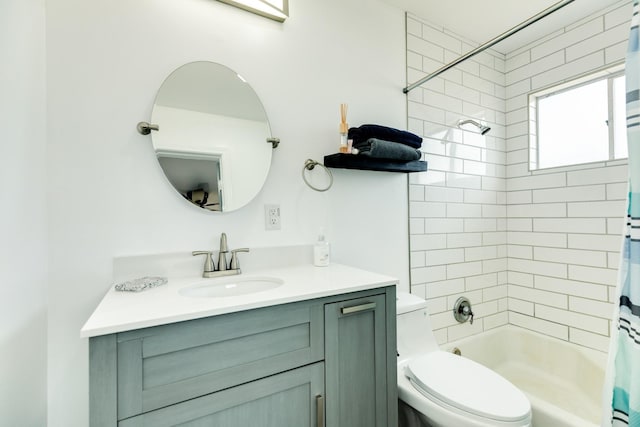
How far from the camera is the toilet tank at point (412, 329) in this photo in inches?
58.4

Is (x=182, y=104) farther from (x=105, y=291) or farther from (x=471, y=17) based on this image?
(x=471, y=17)

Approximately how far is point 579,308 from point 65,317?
280 centimetres

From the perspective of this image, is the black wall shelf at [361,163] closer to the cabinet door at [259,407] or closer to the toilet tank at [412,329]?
the toilet tank at [412,329]

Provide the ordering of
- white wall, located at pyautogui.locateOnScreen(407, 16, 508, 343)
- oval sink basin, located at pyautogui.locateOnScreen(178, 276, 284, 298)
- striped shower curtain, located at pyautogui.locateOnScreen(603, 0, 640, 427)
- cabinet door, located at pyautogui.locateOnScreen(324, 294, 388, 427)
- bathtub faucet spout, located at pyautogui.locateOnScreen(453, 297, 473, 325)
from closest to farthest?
striped shower curtain, located at pyautogui.locateOnScreen(603, 0, 640, 427) → cabinet door, located at pyautogui.locateOnScreen(324, 294, 388, 427) → oval sink basin, located at pyautogui.locateOnScreen(178, 276, 284, 298) → white wall, located at pyautogui.locateOnScreen(407, 16, 508, 343) → bathtub faucet spout, located at pyautogui.locateOnScreen(453, 297, 473, 325)

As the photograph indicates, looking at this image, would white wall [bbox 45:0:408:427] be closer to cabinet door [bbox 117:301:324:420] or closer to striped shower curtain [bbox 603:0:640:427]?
cabinet door [bbox 117:301:324:420]

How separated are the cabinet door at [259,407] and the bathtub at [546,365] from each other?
132 centimetres

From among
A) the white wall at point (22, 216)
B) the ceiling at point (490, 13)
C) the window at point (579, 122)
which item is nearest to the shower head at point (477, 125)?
the window at point (579, 122)

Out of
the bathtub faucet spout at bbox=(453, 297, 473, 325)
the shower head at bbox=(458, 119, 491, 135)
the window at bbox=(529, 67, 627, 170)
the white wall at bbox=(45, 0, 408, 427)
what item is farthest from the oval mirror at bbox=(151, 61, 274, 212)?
the window at bbox=(529, 67, 627, 170)

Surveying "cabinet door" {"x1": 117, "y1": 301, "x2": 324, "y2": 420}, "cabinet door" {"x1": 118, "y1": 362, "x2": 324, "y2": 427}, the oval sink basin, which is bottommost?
"cabinet door" {"x1": 118, "y1": 362, "x2": 324, "y2": 427}

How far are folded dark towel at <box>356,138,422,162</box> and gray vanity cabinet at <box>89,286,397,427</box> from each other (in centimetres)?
67

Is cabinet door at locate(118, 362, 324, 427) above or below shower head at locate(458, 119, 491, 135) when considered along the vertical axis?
below

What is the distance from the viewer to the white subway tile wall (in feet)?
6.07

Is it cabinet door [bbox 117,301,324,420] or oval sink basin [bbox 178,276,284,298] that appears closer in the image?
cabinet door [bbox 117,301,324,420]

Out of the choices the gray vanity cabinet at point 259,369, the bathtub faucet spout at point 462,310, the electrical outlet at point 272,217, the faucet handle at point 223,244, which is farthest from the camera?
the bathtub faucet spout at point 462,310
